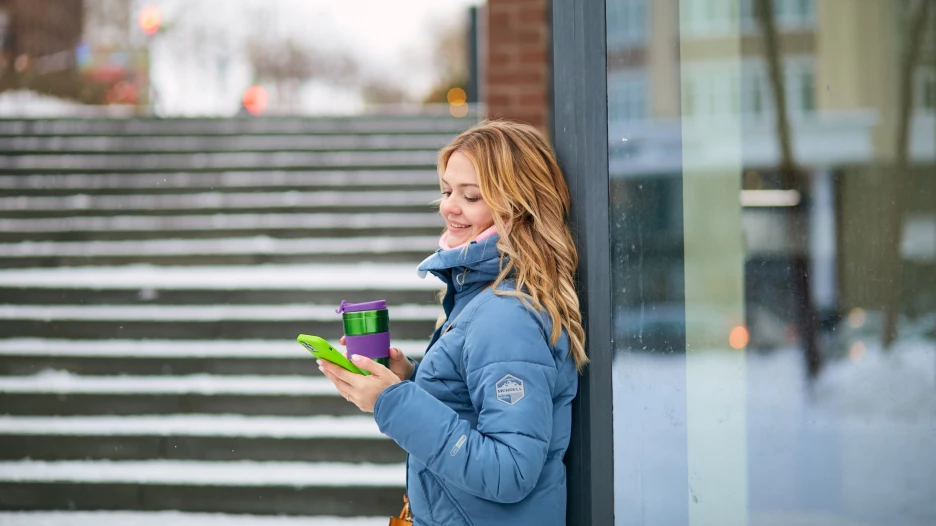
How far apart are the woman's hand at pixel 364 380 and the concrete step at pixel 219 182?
19.5ft

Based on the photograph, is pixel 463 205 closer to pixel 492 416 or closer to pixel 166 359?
pixel 492 416

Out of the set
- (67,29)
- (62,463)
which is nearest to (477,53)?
(62,463)

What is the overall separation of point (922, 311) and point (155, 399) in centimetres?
419

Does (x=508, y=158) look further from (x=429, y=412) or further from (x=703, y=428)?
(x=703, y=428)

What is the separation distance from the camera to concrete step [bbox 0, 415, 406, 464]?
4.54 meters

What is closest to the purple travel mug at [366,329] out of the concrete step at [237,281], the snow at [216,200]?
the concrete step at [237,281]

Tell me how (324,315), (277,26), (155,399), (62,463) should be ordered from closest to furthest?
(62,463), (155,399), (324,315), (277,26)

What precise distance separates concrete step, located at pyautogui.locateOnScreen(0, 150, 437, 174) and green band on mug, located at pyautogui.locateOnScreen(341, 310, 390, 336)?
20.9 feet

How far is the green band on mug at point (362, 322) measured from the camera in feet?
5.79

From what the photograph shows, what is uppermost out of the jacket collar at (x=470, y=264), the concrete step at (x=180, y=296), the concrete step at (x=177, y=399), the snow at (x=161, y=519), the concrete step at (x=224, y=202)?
the concrete step at (x=224, y=202)

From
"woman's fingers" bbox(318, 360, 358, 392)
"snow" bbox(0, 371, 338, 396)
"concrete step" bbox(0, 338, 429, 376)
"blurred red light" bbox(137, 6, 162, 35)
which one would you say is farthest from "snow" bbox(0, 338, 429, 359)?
"blurred red light" bbox(137, 6, 162, 35)

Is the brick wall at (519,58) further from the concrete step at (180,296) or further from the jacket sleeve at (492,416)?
the jacket sleeve at (492,416)

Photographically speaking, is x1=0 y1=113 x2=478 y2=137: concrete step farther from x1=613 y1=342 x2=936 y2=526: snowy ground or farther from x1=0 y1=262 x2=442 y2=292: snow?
x1=613 y1=342 x2=936 y2=526: snowy ground

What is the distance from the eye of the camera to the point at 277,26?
34312 millimetres
